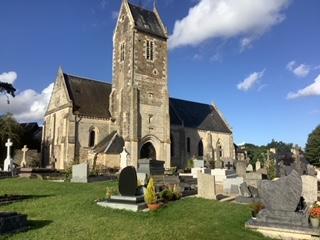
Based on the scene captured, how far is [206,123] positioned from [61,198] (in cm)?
3694

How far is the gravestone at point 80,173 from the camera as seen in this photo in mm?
21359

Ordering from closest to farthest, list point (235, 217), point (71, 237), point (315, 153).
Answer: point (71, 237) < point (235, 217) < point (315, 153)

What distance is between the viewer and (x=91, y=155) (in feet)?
116

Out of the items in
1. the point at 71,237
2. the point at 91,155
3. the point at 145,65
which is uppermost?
the point at 145,65

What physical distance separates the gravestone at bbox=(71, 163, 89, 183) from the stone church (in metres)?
11.7

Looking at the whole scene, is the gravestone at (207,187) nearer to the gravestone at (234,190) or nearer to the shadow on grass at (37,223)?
the gravestone at (234,190)

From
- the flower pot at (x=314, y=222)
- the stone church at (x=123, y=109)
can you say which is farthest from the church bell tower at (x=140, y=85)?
the flower pot at (x=314, y=222)

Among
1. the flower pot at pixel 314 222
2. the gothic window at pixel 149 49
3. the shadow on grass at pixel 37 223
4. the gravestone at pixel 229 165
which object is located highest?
the gothic window at pixel 149 49

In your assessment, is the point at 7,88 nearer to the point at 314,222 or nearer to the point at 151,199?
the point at 151,199

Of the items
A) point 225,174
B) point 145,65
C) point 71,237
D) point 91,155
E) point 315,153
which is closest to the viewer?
point 71,237

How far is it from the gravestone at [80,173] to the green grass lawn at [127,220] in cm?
730

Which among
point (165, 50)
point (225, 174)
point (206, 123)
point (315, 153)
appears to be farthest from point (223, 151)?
point (315, 153)

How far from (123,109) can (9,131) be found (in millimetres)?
15773

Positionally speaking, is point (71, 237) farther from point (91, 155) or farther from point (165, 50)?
point (165, 50)
